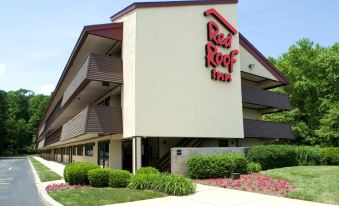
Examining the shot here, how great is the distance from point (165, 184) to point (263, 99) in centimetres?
1727

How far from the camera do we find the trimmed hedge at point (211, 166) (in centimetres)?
1630

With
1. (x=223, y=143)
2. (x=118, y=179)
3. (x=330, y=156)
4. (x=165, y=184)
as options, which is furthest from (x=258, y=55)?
(x=165, y=184)

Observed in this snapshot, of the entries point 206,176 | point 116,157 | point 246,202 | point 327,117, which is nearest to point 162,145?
point 116,157

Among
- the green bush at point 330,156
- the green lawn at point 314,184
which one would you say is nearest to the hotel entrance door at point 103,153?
the green lawn at point 314,184

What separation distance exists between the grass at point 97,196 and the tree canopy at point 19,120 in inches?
3875

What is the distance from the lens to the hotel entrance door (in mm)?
23000

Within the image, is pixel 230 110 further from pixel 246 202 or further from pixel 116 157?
pixel 246 202

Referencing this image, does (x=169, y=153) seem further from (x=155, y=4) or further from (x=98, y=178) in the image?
(x=155, y=4)

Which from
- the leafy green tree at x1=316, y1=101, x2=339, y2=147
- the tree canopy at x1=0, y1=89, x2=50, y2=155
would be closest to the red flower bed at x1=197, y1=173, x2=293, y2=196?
the leafy green tree at x1=316, y1=101, x2=339, y2=147

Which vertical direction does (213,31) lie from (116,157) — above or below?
above

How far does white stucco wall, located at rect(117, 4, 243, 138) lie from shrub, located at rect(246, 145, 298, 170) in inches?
97.5

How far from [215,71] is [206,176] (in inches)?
289

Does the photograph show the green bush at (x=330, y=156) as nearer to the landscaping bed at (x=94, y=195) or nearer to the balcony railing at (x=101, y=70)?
the balcony railing at (x=101, y=70)

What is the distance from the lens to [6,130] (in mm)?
103250
